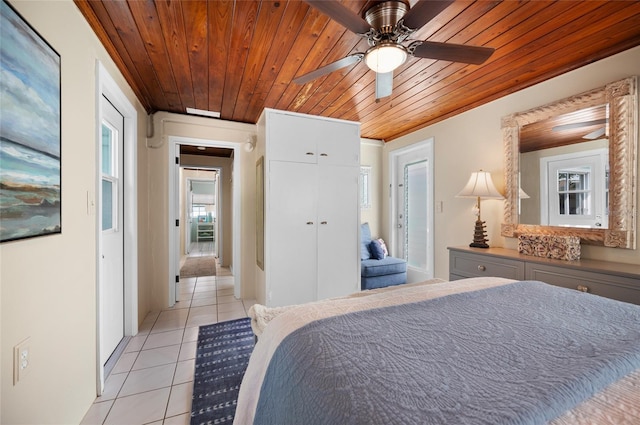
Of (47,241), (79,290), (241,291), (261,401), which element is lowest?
(241,291)

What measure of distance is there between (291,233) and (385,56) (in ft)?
6.39

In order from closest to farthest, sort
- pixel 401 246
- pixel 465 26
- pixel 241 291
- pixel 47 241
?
pixel 47 241, pixel 465 26, pixel 241 291, pixel 401 246

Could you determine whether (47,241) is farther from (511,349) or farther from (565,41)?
(565,41)

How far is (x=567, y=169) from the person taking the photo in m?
2.20

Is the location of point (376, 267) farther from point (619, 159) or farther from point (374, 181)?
point (619, 159)

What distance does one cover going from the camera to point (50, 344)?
120 cm

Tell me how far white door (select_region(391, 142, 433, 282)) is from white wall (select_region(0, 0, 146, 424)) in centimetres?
351

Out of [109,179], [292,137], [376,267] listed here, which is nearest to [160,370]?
[109,179]

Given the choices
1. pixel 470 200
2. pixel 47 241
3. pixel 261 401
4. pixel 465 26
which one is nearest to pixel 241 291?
pixel 47 241

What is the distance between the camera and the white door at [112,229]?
2.02 metres

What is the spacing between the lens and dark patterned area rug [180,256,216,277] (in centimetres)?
490

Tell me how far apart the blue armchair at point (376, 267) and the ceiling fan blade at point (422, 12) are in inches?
108

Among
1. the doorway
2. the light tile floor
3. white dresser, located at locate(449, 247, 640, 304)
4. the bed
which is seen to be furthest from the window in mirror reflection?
the doorway

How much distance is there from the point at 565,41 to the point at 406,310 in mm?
2250
